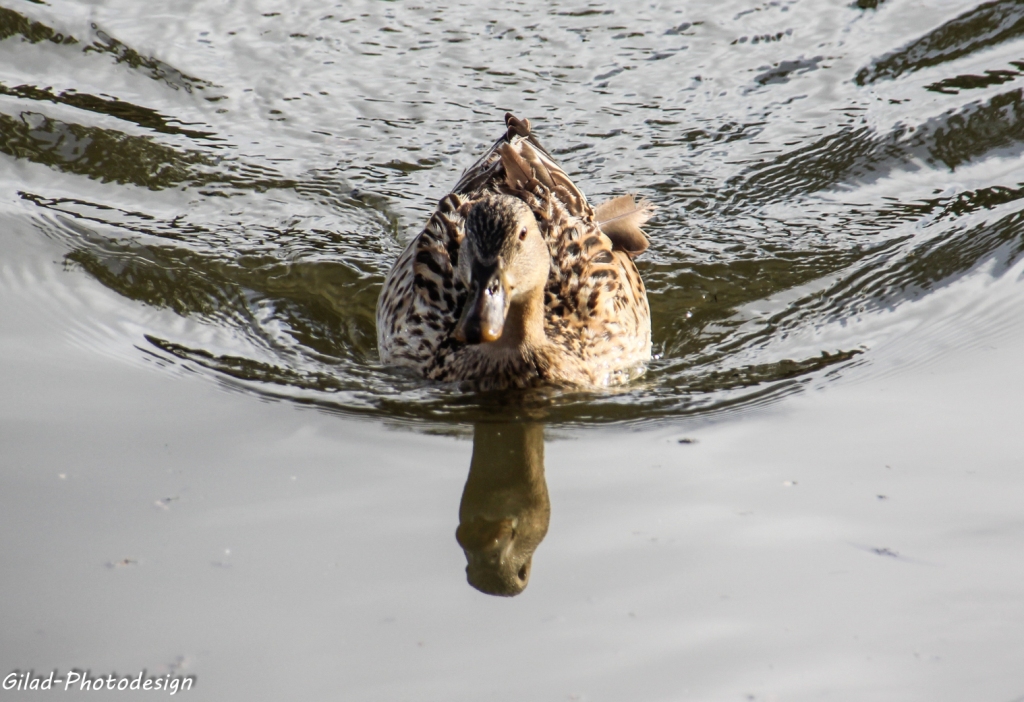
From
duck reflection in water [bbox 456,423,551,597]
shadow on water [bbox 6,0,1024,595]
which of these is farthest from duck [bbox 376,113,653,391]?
duck reflection in water [bbox 456,423,551,597]

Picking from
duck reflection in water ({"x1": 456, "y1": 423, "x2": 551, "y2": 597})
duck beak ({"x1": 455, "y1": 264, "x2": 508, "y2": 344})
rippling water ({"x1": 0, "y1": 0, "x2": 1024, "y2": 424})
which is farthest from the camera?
rippling water ({"x1": 0, "y1": 0, "x2": 1024, "y2": 424})

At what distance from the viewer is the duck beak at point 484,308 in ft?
18.0

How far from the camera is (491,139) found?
9781mm

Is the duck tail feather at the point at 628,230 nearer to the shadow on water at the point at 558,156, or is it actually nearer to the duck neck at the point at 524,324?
the shadow on water at the point at 558,156

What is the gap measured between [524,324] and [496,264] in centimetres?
70

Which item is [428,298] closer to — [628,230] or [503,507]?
[628,230]

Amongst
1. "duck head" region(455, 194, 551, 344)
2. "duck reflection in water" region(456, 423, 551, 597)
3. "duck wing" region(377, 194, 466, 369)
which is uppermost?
"duck head" region(455, 194, 551, 344)

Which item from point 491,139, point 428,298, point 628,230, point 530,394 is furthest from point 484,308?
point 491,139

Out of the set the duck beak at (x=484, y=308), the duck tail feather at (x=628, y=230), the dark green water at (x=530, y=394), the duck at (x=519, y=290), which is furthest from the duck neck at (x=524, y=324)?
the duck tail feather at (x=628, y=230)

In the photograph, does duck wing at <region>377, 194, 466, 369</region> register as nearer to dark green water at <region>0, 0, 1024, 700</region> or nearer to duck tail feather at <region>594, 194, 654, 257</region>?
dark green water at <region>0, 0, 1024, 700</region>

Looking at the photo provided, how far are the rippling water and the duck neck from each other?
1.13 ft

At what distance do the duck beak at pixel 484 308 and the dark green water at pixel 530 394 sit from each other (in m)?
0.56

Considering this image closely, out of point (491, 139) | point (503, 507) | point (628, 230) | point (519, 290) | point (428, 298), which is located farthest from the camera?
point (491, 139)

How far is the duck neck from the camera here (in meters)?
6.26
